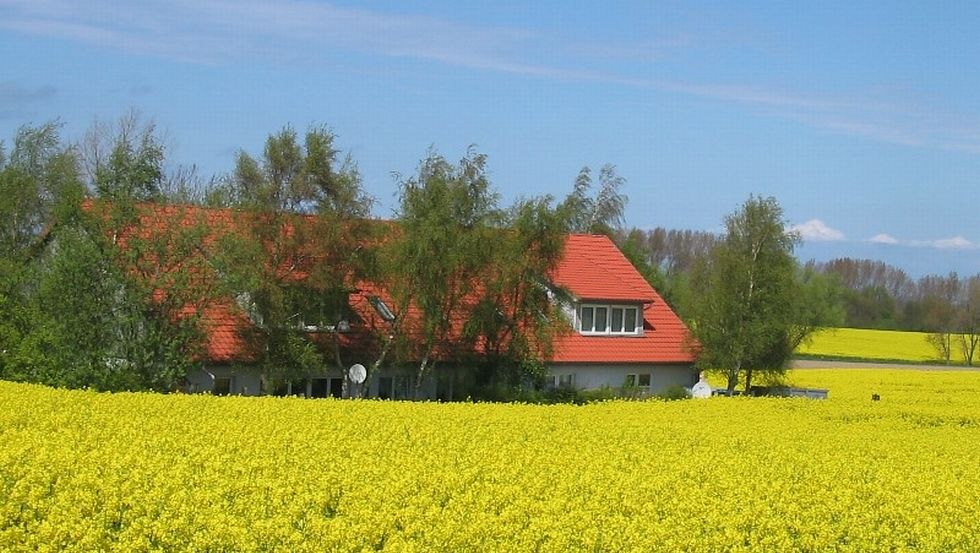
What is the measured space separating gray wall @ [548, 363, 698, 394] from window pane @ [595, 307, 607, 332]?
189cm

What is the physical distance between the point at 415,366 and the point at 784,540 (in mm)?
29486

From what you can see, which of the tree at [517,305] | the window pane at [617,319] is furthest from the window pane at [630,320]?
the tree at [517,305]

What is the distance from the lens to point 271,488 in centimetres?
1255

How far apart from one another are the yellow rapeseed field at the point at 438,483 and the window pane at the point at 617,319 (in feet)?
77.4

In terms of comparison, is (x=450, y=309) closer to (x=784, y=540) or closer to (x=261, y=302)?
(x=261, y=302)

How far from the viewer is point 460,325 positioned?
4178cm

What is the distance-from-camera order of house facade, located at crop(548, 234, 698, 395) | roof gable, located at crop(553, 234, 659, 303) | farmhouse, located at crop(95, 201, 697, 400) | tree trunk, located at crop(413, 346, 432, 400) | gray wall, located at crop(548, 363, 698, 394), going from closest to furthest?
farmhouse, located at crop(95, 201, 697, 400) < tree trunk, located at crop(413, 346, 432, 400) < gray wall, located at crop(548, 363, 698, 394) < house facade, located at crop(548, 234, 698, 395) < roof gable, located at crop(553, 234, 659, 303)

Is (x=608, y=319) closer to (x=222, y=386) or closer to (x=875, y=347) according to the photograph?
(x=222, y=386)

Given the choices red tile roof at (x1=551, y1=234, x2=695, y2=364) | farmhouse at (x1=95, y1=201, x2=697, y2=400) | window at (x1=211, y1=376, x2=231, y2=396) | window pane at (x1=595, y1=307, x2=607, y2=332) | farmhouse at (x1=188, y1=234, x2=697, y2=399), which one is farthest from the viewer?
window pane at (x1=595, y1=307, x2=607, y2=332)

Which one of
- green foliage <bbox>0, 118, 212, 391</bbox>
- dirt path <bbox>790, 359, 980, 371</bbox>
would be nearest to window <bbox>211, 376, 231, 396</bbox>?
green foliage <bbox>0, 118, 212, 391</bbox>

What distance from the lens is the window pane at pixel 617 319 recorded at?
47.5 m

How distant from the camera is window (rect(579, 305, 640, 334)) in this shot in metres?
46.6

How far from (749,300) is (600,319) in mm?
6886

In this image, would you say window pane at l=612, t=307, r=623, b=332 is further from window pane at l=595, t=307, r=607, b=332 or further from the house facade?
window pane at l=595, t=307, r=607, b=332
